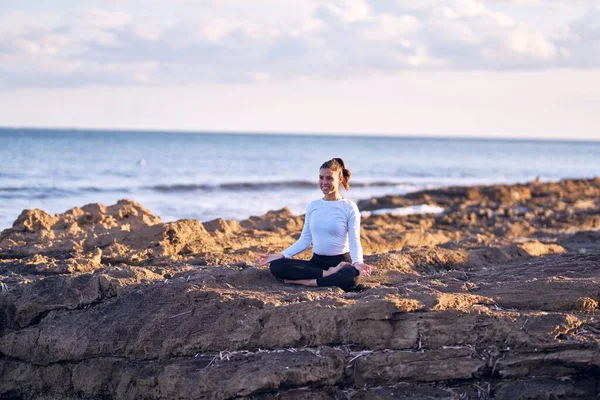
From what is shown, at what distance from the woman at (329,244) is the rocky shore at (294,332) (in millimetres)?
199

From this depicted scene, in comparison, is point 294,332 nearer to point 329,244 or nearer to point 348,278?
point 348,278

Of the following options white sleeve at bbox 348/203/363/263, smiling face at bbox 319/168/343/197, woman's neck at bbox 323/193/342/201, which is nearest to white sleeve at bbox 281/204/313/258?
woman's neck at bbox 323/193/342/201

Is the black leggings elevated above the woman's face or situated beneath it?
situated beneath

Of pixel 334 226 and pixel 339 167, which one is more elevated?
pixel 339 167

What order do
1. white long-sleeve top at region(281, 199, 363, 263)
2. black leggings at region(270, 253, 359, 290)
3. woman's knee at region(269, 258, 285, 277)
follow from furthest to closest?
white long-sleeve top at region(281, 199, 363, 263) → woman's knee at region(269, 258, 285, 277) → black leggings at region(270, 253, 359, 290)

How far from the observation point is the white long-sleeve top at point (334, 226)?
761 cm

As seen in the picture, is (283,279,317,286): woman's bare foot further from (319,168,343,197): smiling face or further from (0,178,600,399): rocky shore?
(319,168,343,197): smiling face

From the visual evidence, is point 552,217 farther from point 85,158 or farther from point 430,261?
point 85,158

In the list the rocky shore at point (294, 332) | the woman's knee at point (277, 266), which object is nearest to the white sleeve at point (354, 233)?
the rocky shore at point (294, 332)

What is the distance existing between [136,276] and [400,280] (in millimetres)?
2631

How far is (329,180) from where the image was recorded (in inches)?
297

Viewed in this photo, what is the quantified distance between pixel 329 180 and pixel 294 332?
186cm

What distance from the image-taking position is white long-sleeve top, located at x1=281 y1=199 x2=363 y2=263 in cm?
761

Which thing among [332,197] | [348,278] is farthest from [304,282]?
[332,197]
